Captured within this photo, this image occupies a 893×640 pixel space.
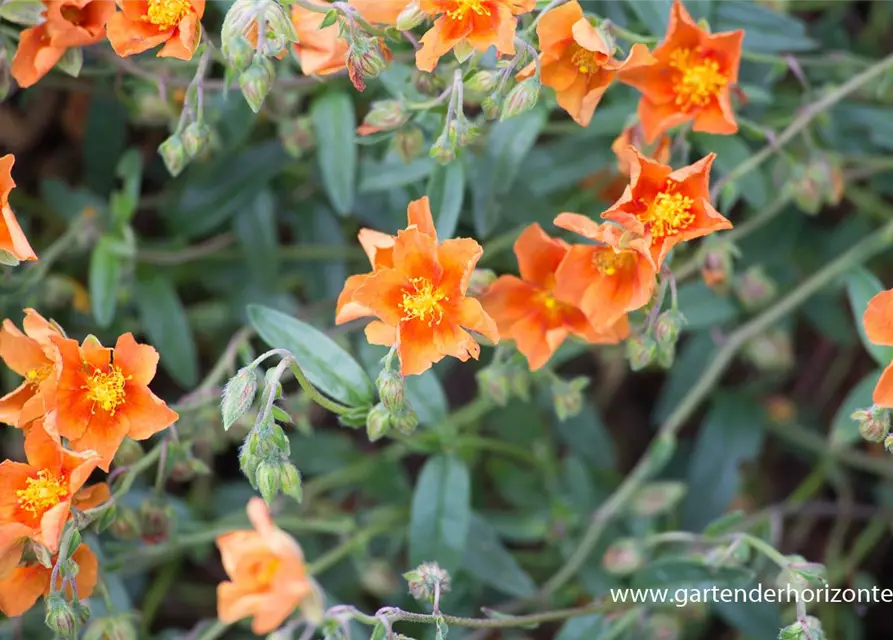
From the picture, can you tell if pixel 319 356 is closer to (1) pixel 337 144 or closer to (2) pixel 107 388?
(2) pixel 107 388

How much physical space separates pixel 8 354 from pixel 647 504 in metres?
1.76

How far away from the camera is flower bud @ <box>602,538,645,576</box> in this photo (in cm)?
272

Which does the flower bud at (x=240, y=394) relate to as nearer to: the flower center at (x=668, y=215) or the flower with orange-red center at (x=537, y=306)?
the flower with orange-red center at (x=537, y=306)

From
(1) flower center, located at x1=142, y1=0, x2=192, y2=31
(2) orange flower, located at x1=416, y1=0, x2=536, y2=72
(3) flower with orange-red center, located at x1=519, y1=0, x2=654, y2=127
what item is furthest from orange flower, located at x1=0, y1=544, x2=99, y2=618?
(3) flower with orange-red center, located at x1=519, y1=0, x2=654, y2=127

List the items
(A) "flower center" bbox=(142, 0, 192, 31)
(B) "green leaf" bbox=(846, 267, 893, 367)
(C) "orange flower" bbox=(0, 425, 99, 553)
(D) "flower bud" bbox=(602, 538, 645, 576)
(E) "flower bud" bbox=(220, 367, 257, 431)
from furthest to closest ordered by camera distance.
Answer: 1. (D) "flower bud" bbox=(602, 538, 645, 576)
2. (B) "green leaf" bbox=(846, 267, 893, 367)
3. (A) "flower center" bbox=(142, 0, 192, 31)
4. (C) "orange flower" bbox=(0, 425, 99, 553)
5. (E) "flower bud" bbox=(220, 367, 257, 431)

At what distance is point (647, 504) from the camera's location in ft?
9.75

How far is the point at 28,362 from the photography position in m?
2.32

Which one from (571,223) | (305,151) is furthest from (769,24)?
(305,151)

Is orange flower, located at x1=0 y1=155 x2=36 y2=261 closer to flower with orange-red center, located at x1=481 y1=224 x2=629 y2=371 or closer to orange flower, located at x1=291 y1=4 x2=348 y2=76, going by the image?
orange flower, located at x1=291 y1=4 x2=348 y2=76

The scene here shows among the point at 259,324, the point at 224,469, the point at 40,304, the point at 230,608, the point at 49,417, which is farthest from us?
the point at 224,469

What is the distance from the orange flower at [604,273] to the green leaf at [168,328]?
1.22m

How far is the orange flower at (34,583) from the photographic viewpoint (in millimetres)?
2186

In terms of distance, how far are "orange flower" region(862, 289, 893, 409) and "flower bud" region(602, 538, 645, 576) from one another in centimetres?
85

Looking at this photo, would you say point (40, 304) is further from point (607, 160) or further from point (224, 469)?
point (607, 160)
